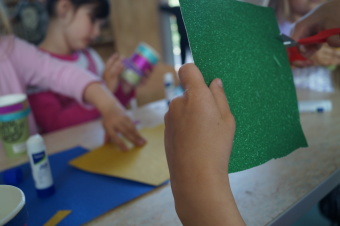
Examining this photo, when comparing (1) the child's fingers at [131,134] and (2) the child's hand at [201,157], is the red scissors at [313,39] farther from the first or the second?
(1) the child's fingers at [131,134]

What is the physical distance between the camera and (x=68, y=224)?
17.9 inches

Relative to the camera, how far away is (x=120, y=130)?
2.56ft

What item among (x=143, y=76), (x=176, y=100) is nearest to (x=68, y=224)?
(x=176, y=100)

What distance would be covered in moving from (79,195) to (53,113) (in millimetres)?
720

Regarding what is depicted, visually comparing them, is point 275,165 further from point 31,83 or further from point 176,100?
point 31,83

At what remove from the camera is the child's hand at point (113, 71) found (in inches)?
48.6

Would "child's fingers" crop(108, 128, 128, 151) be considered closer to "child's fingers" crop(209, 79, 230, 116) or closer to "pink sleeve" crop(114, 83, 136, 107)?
"child's fingers" crop(209, 79, 230, 116)

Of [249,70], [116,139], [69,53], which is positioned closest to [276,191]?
[249,70]

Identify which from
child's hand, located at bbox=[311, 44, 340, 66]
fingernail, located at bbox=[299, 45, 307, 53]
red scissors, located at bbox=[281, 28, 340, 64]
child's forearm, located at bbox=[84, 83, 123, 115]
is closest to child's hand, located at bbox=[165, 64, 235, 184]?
red scissors, located at bbox=[281, 28, 340, 64]

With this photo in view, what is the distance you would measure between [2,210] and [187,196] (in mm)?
190

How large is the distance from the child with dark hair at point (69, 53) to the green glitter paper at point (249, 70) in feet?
2.65

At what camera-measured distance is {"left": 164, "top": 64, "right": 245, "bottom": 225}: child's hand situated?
0.31m

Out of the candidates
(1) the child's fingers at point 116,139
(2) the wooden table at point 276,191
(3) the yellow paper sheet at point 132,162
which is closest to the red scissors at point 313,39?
(2) the wooden table at point 276,191

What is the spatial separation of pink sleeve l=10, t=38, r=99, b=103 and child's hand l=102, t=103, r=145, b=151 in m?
0.24
